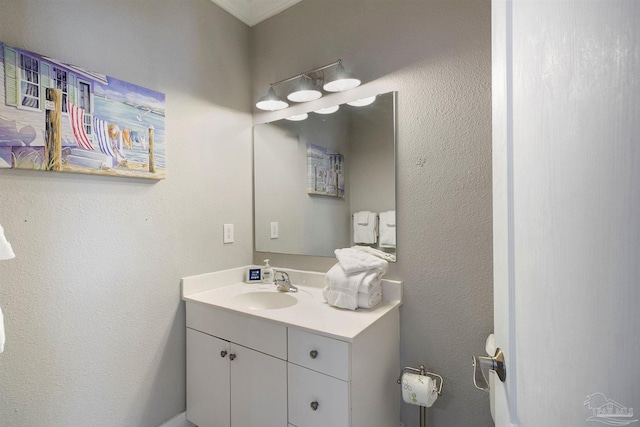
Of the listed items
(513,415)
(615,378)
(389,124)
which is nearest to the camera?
(615,378)

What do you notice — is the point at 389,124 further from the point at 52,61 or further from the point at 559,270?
the point at 52,61

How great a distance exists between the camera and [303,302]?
4.99 feet

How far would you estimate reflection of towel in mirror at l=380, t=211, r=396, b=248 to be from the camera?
1.52 meters

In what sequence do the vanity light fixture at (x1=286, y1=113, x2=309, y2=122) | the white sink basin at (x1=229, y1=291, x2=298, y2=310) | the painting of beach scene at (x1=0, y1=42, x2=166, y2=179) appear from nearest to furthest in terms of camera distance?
1. the painting of beach scene at (x1=0, y1=42, x2=166, y2=179)
2. the white sink basin at (x1=229, y1=291, x2=298, y2=310)
3. the vanity light fixture at (x1=286, y1=113, x2=309, y2=122)

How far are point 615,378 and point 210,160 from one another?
71.3 inches

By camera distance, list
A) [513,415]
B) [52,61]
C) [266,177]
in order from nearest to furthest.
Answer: [513,415]
[52,61]
[266,177]

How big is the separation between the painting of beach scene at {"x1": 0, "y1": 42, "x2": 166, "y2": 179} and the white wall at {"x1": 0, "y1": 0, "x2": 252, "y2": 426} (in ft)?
0.17

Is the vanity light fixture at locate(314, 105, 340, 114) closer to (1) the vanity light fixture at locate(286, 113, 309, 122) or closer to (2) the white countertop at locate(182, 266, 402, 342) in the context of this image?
(1) the vanity light fixture at locate(286, 113, 309, 122)

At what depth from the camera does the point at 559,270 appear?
37 centimetres

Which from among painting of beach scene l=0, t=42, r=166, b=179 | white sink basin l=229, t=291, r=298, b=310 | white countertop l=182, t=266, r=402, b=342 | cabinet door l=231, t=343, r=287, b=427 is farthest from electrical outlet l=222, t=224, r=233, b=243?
cabinet door l=231, t=343, r=287, b=427

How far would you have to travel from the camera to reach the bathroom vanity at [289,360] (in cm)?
112

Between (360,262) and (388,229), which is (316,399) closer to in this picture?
(360,262)

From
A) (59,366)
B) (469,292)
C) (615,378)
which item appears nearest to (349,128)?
(469,292)

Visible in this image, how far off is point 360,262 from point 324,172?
2.01ft
